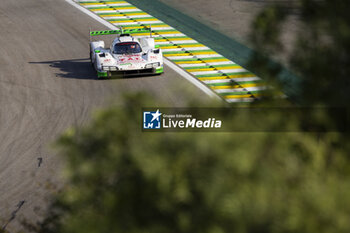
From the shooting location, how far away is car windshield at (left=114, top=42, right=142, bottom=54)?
18.3m

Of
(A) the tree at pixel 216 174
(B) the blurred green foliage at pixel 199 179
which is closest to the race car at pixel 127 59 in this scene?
(A) the tree at pixel 216 174

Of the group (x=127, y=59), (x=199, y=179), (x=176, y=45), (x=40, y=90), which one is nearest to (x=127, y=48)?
(x=127, y=59)

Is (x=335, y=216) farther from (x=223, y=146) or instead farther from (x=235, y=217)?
(x=223, y=146)

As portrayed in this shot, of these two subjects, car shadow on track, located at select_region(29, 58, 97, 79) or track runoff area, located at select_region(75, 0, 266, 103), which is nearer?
track runoff area, located at select_region(75, 0, 266, 103)

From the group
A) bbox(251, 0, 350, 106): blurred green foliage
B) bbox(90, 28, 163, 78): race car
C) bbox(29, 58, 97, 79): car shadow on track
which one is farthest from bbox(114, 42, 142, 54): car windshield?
bbox(251, 0, 350, 106): blurred green foliage

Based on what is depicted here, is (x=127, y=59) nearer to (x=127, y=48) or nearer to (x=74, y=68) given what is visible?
(x=127, y=48)

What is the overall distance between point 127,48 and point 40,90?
3.39m

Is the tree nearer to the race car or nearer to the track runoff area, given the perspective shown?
the track runoff area

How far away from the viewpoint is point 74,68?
65.1 feet

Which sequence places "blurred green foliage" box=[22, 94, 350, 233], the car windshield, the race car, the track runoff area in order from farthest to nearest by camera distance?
the track runoff area < the car windshield < the race car < "blurred green foliage" box=[22, 94, 350, 233]

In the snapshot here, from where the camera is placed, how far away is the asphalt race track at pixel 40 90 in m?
12.2

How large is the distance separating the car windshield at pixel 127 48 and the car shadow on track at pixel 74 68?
927mm

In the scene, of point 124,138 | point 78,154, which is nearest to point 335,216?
point 124,138

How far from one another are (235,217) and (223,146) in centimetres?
69
